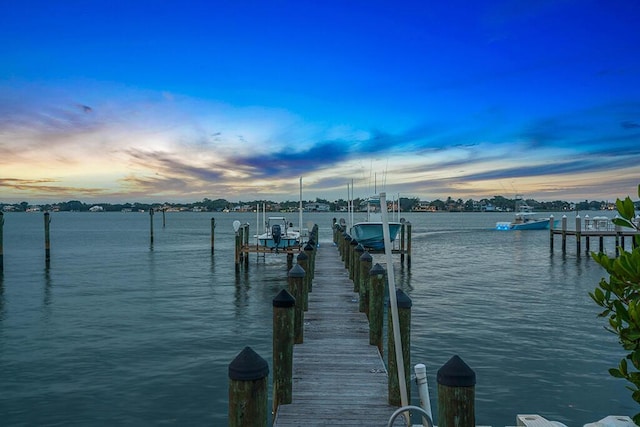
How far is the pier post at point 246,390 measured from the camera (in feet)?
14.4

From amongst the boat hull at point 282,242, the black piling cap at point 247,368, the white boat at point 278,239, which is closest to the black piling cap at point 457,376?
the black piling cap at point 247,368

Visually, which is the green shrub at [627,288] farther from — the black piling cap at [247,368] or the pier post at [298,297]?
the pier post at [298,297]

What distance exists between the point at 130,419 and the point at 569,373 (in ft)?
35.7

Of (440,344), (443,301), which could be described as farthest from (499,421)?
(443,301)

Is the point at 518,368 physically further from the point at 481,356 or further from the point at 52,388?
the point at 52,388

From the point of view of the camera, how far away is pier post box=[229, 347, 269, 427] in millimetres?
4387

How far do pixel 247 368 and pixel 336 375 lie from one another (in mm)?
3741

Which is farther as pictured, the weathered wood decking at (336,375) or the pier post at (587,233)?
the pier post at (587,233)

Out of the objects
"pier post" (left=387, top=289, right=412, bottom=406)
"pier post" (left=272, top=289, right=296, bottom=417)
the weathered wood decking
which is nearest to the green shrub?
"pier post" (left=387, top=289, right=412, bottom=406)

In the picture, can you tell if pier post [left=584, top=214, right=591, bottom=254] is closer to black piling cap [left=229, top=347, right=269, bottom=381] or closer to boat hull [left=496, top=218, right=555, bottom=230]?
black piling cap [left=229, top=347, right=269, bottom=381]

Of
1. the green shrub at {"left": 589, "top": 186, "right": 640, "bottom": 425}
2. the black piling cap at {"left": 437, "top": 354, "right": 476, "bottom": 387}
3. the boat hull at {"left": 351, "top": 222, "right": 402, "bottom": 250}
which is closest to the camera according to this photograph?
the green shrub at {"left": 589, "top": 186, "right": 640, "bottom": 425}

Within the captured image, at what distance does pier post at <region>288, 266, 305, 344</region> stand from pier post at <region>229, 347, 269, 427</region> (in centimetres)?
487

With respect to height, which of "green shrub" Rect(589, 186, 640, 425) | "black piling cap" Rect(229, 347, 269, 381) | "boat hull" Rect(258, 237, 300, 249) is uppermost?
"green shrub" Rect(589, 186, 640, 425)

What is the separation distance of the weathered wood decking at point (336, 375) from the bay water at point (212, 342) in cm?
274
